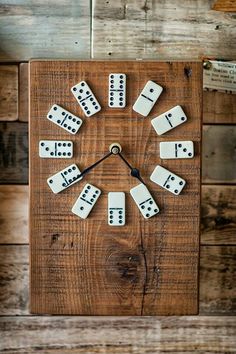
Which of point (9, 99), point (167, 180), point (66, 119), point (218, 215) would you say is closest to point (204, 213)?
point (218, 215)

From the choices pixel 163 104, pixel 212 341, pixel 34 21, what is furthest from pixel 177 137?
Result: pixel 212 341

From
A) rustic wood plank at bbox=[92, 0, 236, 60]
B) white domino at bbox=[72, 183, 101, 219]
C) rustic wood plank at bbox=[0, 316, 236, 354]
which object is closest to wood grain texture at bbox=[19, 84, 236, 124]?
rustic wood plank at bbox=[92, 0, 236, 60]

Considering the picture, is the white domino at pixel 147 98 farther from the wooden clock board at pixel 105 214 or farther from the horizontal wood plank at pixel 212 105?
the horizontal wood plank at pixel 212 105

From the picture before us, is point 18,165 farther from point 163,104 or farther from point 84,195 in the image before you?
point 163,104

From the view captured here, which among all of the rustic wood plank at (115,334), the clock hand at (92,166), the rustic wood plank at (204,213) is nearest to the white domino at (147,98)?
the clock hand at (92,166)

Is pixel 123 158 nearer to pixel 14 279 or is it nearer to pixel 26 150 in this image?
pixel 26 150
